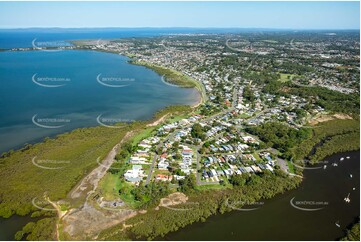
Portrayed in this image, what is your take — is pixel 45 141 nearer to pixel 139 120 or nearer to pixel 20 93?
pixel 139 120

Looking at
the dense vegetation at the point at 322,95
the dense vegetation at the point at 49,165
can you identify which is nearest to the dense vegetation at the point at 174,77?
the dense vegetation at the point at 322,95

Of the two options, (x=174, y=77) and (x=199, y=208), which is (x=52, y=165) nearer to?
(x=199, y=208)

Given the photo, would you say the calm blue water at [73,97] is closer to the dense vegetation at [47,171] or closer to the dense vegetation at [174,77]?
the dense vegetation at [174,77]

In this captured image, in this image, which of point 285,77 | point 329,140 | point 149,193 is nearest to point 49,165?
point 149,193

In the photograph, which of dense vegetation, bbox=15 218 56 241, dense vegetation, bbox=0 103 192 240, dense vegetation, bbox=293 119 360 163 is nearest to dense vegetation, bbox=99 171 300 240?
dense vegetation, bbox=15 218 56 241

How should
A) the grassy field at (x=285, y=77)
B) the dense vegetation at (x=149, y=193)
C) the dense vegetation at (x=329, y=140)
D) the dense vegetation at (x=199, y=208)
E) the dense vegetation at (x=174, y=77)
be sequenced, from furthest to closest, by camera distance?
the grassy field at (x=285, y=77) → the dense vegetation at (x=174, y=77) → the dense vegetation at (x=329, y=140) → the dense vegetation at (x=149, y=193) → the dense vegetation at (x=199, y=208)

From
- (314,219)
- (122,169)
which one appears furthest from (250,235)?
(122,169)

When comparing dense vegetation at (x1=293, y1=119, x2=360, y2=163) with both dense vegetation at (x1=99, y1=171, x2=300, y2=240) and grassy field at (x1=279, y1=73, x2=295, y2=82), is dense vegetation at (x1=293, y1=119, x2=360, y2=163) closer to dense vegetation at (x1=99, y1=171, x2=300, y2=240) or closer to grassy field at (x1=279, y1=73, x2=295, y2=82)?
dense vegetation at (x1=99, y1=171, x2=300, y2=240)
